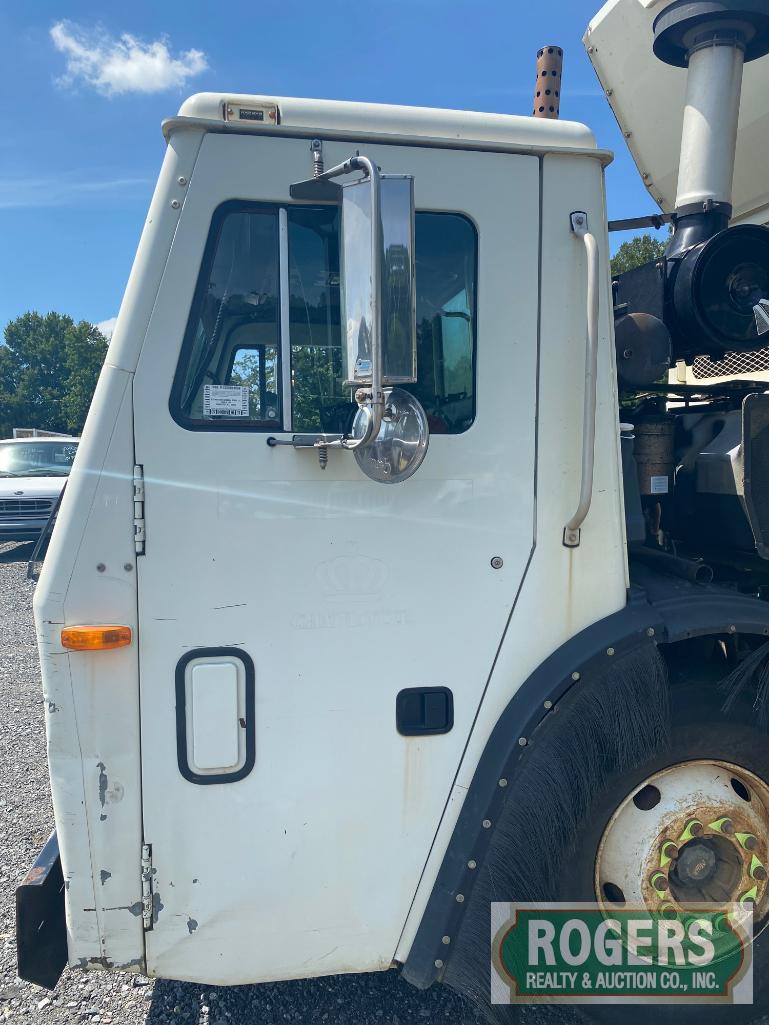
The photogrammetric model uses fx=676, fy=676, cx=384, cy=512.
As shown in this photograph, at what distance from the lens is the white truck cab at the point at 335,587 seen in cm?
173

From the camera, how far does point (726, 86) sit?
2438mm

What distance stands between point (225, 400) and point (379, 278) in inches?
21.8

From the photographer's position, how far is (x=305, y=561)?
1.79m

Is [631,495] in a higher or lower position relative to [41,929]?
higher

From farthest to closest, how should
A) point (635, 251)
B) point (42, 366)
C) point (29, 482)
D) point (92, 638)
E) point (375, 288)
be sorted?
1. point (42, 366)
2. point (29, 482)
3. point (635, 251)
4. point (92, 638)
5. point (375, 288)

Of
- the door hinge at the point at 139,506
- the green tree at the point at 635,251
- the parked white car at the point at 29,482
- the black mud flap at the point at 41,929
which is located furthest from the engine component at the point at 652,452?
the parked white car at the point at 29,482

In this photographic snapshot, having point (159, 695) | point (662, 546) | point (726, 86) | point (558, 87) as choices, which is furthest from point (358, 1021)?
point (726, 86)

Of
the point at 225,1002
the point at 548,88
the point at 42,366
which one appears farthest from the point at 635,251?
the point at 42,366

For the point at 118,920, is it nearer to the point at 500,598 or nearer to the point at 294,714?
the point at 294,714

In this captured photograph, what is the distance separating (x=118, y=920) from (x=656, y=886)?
1527 millimetres

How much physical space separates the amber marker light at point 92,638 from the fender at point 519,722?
1035 mm

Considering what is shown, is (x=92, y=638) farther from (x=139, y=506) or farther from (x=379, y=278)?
(x=379, y=278)

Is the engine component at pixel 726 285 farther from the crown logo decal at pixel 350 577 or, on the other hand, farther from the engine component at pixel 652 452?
the crown logo decal at pixel 350 577

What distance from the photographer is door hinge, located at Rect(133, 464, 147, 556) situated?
1.71m
